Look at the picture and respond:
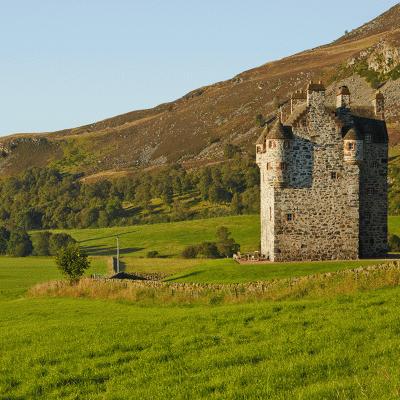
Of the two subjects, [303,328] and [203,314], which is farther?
[203,314]

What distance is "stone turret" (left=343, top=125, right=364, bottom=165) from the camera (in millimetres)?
39219

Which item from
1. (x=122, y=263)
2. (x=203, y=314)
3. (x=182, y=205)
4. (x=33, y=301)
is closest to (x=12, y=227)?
(x=182, y=205)

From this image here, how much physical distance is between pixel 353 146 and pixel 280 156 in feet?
21.1

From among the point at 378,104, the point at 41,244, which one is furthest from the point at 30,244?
the point at 378,104

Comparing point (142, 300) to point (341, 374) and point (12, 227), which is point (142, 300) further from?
point (12, 227)

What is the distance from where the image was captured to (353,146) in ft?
129

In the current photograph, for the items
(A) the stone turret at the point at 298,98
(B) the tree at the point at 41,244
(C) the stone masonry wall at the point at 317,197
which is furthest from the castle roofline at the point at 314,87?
(B) the tree at the point at 41,244

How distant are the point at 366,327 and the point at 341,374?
12.7 ft

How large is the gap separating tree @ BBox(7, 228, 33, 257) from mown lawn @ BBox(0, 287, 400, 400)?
91863mm

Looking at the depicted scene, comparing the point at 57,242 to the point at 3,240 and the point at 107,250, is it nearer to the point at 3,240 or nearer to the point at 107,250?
the point at 107,250

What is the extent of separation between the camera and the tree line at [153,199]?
138875 mm

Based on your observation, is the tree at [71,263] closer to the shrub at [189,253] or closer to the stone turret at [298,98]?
the stone turret at [298,98]

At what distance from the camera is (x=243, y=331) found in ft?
48.6

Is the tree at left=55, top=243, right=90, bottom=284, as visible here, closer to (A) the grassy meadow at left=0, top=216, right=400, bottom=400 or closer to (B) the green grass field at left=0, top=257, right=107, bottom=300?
(A) the grassy meadow at left=0, top=216, right=400, bottom=400
